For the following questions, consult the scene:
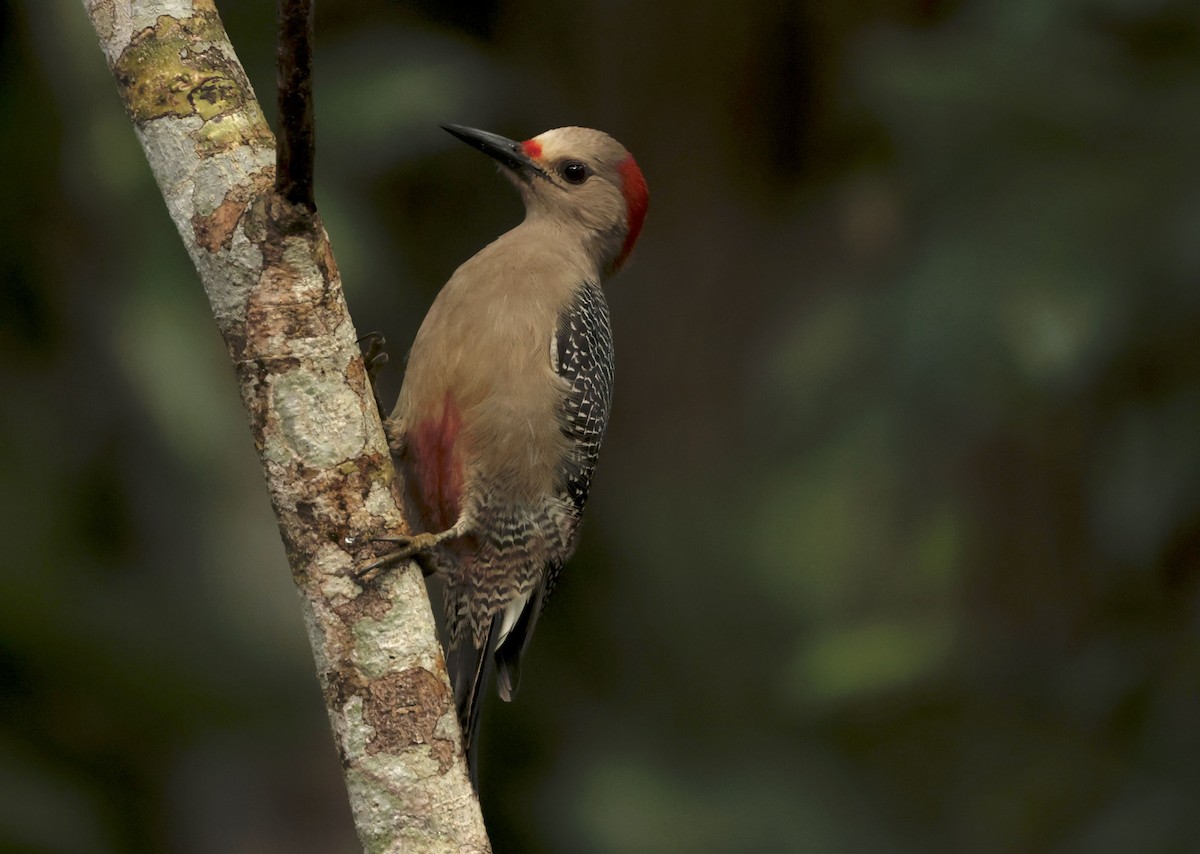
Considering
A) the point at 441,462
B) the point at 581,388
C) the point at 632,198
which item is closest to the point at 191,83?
the point at 441,462

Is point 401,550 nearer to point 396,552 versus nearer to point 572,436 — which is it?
point 396,552

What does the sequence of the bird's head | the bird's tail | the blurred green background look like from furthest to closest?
1. the blurred green background
2. the bird's head
3. the bird's tail

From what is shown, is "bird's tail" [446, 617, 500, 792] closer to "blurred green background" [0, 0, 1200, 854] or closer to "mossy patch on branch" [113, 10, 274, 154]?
"blurred green background" [0, 0, 1200, 854]

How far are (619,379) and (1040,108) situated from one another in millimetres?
1368

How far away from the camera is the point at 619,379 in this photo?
4.38 meters

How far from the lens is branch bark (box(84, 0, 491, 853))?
2076 millimetres

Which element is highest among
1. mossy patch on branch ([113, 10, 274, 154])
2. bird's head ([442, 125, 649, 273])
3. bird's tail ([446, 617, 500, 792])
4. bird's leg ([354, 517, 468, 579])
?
mossy patch on branch ([113, 10, 274, 154])

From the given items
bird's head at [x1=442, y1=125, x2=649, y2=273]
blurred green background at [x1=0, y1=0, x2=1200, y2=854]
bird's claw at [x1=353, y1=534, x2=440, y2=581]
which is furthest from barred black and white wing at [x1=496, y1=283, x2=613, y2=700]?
bird's claw at [x1=353, y1=534, x2=440, y2=581]

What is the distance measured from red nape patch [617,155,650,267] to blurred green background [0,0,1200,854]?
508mm

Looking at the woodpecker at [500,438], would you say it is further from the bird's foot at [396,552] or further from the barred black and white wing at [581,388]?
the bird's foot at [396,552]

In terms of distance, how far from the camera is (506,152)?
11.3 ft

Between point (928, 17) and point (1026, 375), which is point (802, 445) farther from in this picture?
point (928, 17)

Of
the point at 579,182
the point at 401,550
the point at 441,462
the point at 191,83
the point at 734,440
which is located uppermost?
the point at 191,83

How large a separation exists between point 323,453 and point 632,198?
1667mm
